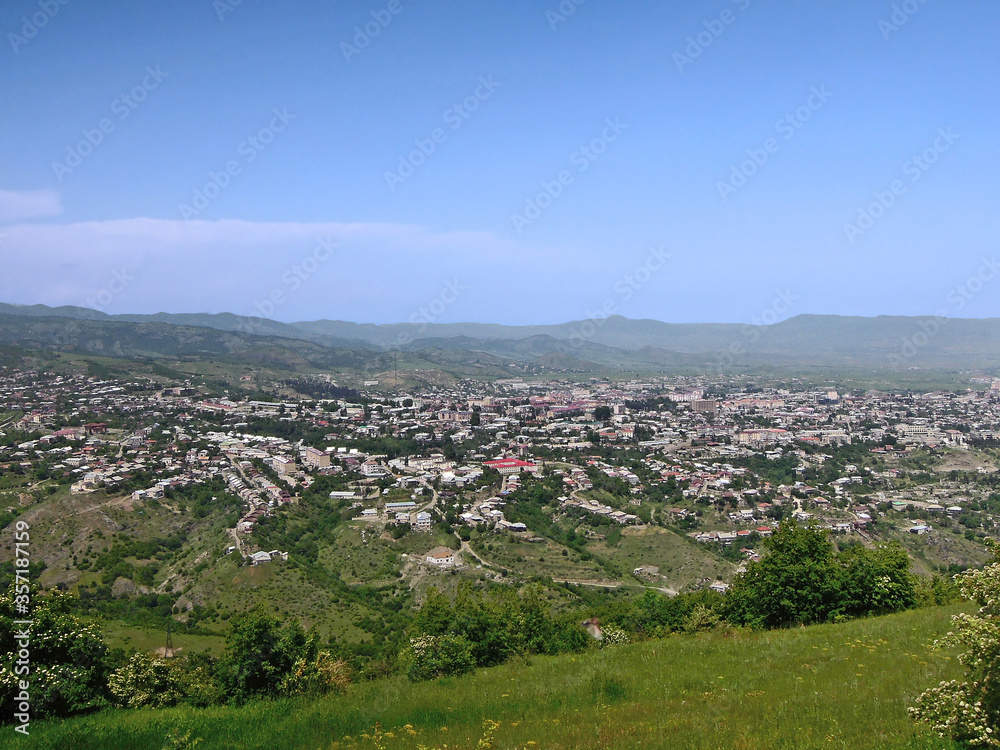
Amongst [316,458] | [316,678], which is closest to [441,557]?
[316,678]

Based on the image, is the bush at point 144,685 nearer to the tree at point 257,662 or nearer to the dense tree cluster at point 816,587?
the tree at point 257,662

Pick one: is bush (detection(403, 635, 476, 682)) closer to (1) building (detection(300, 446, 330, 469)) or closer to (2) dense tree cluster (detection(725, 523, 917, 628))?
(2) dense tree cluster (detection(725, 523, 917, 628))

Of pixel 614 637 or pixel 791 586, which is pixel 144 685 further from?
pixel 791 586

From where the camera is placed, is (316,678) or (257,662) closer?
(316,678)

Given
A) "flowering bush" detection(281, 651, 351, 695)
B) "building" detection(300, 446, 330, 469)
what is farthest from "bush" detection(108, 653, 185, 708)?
"building" detection(300, 446, 330, 469)

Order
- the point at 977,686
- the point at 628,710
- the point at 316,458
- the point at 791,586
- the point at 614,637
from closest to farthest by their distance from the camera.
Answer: the point at 977,686, the point at 628,710, the point at 791,586, the point at 614,637, the point at 316,458
